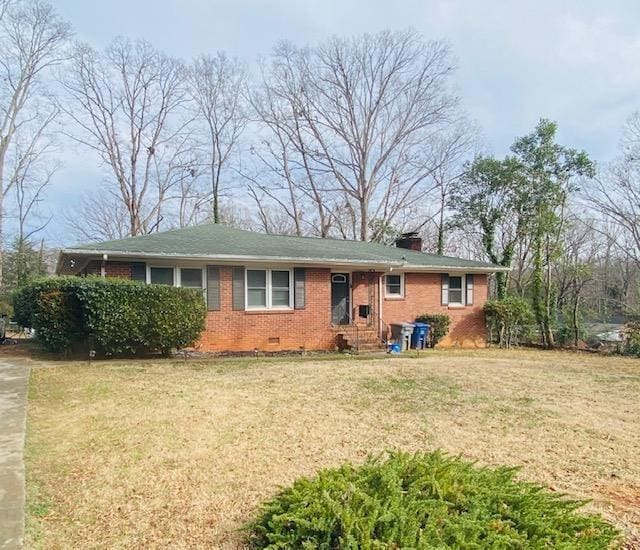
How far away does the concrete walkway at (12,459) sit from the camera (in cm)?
275

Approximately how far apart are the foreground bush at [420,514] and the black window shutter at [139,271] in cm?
981

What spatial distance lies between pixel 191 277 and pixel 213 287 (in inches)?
25.8

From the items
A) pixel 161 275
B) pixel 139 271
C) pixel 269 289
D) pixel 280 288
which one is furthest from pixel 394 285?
pixel 139 271

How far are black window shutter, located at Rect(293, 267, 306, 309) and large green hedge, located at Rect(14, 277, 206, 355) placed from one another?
129 inches

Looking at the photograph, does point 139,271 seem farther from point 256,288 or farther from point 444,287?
point 444,287

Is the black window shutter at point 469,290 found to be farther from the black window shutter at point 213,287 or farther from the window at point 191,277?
the window at point 191,277

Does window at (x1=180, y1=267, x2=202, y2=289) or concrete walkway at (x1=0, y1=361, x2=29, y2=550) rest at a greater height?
window at (x1=180, y1=267, x2=202, y2=289)

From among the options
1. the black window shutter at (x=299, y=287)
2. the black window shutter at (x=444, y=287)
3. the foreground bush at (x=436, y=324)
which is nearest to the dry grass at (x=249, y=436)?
the black window shutter at (x=299, y=287)

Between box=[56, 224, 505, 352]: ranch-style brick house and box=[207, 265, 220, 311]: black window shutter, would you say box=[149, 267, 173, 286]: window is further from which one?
box=[207, 265, 220, 311]: black window shutter

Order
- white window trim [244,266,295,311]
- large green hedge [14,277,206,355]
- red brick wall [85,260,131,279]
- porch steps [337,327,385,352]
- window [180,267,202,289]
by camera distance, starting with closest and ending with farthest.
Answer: large green hedge [14,277,206,355] → red brick wall [85,260,131,279] → window [180,267,202,289] → white window trim [244,266,295,311] → porch steps [337,327,385,352]

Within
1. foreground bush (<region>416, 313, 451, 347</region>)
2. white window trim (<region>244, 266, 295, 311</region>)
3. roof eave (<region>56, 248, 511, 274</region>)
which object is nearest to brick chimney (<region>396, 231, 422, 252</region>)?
roof eave (<region>56, 248, 511, 274</region>)

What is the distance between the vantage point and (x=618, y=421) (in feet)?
19.4

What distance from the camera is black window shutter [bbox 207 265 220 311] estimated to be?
40.0 ft

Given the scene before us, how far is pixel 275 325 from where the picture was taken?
1292cm
